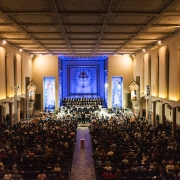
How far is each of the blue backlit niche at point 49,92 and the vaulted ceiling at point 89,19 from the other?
613 inches

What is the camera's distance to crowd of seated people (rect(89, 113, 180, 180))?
11.7 meters

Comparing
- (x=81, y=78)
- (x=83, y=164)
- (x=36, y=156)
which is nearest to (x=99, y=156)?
(x=83, y=164)

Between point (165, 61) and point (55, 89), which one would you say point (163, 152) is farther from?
point (55, 89)

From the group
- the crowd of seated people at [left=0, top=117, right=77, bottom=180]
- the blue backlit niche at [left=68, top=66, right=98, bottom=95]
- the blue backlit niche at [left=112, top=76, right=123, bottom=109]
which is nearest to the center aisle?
the crowd of seated people at [left=0, top=117, right=77, bottom=180]

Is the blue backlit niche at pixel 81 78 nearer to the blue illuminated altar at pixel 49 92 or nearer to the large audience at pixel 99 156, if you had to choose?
the blue illuminated altar at pixel 49 92

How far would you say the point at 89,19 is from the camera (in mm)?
17203

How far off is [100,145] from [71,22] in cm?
866

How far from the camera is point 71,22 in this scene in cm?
1811

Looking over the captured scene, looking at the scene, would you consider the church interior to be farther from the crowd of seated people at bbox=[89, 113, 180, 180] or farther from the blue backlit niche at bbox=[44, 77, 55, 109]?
the blue backlit niche at bbox=[44, 77, 55, 109]

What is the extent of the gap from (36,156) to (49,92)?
2547 centimetres

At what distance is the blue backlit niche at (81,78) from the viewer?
150 feet

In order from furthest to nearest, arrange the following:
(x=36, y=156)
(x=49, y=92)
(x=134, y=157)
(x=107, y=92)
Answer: (x=107, y=92) < (x=49, y=92) < (x=36, y=156) < (x=134, y=157)

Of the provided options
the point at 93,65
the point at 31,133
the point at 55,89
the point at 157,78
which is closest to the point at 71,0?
the point at 31,133

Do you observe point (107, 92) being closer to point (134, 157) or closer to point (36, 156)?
point (134, 157)
